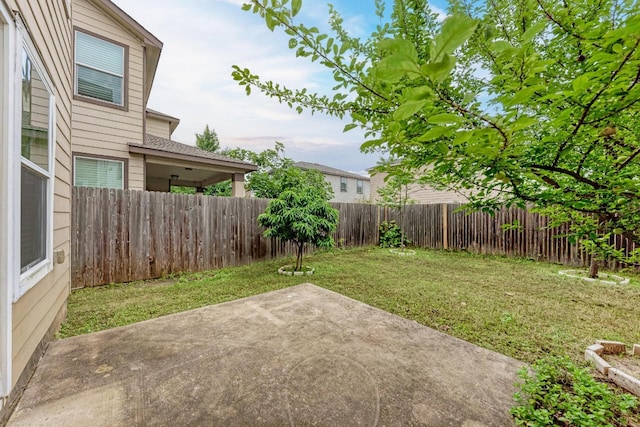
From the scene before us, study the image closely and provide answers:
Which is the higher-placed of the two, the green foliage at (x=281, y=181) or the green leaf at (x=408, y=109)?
the green foliage at (x=281, y=181)

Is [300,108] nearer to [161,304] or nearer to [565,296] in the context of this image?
[161,304]

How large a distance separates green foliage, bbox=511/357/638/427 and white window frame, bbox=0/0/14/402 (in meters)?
2.67

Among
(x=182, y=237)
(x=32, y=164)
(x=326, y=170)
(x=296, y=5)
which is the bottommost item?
(x=182, y=237)

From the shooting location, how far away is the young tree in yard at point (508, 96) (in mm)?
572

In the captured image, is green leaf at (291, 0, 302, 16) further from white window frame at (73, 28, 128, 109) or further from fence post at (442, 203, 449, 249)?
fence post at (442, 203, 449, 249)

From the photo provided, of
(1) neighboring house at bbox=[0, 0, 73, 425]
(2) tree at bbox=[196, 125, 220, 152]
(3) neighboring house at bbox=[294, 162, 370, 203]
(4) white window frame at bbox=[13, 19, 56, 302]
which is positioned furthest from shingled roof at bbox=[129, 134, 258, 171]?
(2) tree at bbox=[196, 125, 220, 152]

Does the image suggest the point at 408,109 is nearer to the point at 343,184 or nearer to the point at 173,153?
the point at 173,153

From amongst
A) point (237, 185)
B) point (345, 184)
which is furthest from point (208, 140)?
point (237, 185)

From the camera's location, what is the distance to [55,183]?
261 cm

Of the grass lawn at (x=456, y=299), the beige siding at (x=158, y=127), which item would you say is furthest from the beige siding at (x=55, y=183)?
the beige siding at (x=158, y=127)

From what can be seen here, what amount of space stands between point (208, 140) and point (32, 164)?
2964 cm

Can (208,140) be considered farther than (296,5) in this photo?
Yes

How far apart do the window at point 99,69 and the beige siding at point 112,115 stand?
0.43ft

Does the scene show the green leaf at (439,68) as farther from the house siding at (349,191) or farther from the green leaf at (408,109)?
the house siding at (349,191)
